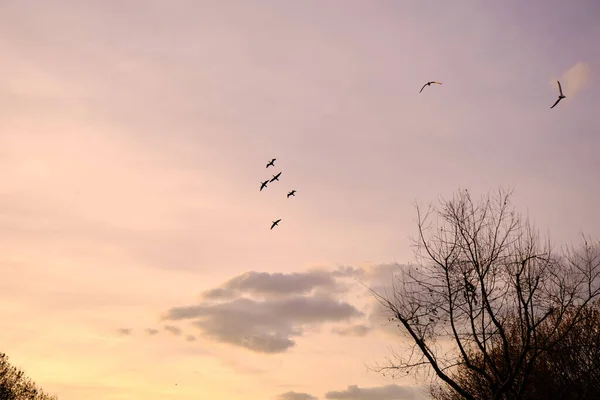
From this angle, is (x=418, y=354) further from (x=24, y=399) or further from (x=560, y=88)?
(x=24, y=399)

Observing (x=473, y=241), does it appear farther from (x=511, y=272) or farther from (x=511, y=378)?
(x=511, y=378)

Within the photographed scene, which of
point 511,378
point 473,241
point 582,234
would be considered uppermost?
point 582,234

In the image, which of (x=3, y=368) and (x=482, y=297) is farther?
(x=3, y=368)

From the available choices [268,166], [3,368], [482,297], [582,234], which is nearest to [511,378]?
[482,297]

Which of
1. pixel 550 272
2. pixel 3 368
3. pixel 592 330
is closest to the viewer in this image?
pixel 550 272

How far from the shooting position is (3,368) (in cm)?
5388

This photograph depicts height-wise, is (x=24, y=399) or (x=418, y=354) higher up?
(x=24, y=399)

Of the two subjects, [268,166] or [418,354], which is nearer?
[418,354]

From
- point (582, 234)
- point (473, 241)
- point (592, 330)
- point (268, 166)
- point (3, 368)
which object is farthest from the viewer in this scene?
point (3, 368)

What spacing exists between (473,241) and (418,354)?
14.5ft

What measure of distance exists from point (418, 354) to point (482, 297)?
2950 millimetres

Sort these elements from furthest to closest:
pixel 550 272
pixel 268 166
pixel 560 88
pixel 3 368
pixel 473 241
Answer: pixel 3 368
pixel 268 166
pixel 473 241
pixel 550 272
pixel 560 88

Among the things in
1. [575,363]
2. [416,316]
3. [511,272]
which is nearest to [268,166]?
[416,316]

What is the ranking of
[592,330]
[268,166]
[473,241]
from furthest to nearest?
[592,330] → [268,166] → [473,241]
